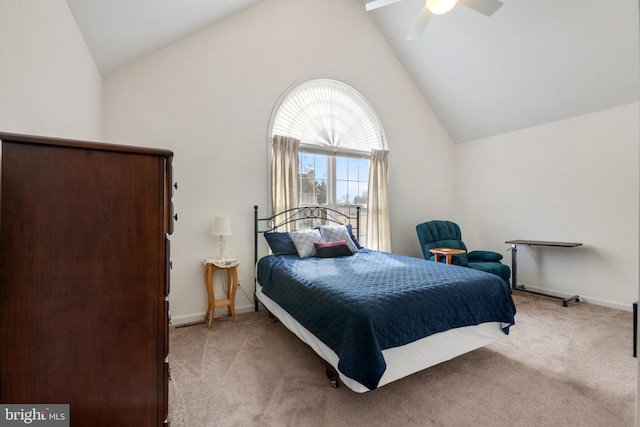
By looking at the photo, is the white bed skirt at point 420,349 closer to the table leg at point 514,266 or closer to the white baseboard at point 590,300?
the table leg at point 514,266

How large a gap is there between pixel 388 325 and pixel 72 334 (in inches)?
59.3

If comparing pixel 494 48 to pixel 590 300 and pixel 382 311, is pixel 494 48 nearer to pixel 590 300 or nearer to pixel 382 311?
pixel 590 300

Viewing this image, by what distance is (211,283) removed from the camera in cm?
305

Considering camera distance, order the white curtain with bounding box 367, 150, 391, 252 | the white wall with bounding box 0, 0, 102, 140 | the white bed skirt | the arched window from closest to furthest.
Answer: the white wall with bounding box 0, 0, 102, 140 → the white bed skirt → the arched window → the white curtain with bounding box 367, 150, 391, 252

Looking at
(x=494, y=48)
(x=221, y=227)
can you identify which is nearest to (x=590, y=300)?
(x=494, y=48)

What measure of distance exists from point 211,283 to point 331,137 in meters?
2.60

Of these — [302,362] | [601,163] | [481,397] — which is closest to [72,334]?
[302,362]

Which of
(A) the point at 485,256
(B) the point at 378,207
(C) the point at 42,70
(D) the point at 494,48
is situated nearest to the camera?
(C) the point at 42,70

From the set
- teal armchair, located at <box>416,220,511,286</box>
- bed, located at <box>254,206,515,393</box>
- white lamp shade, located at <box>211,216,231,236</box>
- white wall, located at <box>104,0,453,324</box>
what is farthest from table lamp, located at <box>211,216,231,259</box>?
teal armchair, located at <box>416,220,511,286</box>

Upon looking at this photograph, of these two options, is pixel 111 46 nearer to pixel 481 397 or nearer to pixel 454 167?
pixel 481 397

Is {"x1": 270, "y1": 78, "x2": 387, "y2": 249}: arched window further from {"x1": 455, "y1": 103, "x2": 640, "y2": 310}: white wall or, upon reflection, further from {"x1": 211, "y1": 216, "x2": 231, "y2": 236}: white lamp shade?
{"x1": 455, "y1": 103, "x2": 640, "y2": 310}: white wall

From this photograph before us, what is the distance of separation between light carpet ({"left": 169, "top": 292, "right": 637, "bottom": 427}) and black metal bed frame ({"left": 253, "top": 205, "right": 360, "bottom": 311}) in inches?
48.2

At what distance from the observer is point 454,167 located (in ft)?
17.9

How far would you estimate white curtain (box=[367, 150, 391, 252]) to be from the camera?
14.2ft
